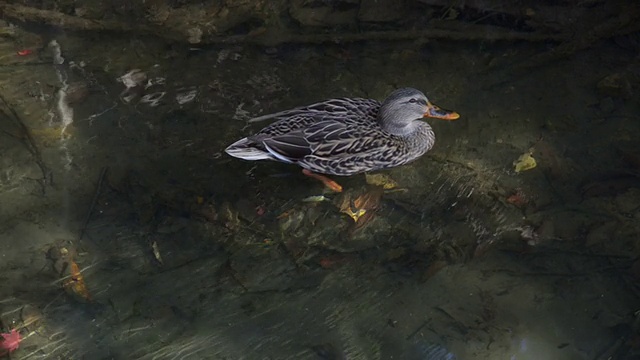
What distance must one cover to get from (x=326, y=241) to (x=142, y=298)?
4.29 feet

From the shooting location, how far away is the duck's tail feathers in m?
5.21

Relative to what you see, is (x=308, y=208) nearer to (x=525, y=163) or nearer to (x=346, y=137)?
(x=346, y=137)

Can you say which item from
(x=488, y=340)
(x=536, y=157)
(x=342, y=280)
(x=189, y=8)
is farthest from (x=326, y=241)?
(x=189, y=8)

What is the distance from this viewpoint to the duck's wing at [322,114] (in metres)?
5.28

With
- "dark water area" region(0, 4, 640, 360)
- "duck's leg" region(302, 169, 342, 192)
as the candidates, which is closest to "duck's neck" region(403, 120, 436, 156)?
"dark water area" region(0, 4, 640, 360)

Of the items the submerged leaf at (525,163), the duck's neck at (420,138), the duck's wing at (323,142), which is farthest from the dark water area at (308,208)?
the duck's wing at (323,142)

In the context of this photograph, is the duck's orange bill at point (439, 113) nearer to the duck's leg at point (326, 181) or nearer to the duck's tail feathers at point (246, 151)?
the duck's leg at point (326, 181)

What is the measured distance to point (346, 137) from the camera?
17.2ft

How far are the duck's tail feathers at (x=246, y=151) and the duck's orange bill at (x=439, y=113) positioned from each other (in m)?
1.24

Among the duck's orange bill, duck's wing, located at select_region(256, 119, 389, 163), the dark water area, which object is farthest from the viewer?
the duck's orange bill

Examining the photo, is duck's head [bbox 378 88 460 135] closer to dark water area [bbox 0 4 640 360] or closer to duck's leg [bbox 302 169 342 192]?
dark water area [bbox 0 4 640 360]

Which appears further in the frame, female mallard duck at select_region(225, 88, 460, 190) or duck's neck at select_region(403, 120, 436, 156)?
duck's neck at select_region(403, 120, 436, 156)

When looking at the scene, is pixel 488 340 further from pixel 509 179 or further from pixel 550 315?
pixel 509 179

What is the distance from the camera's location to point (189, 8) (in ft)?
21.0
